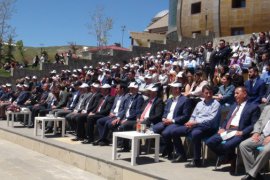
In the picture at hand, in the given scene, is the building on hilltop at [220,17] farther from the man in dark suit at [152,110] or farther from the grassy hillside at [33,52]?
the grassy hillside at [33,52]

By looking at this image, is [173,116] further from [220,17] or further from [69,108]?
[220,17]

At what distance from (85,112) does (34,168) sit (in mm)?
2958

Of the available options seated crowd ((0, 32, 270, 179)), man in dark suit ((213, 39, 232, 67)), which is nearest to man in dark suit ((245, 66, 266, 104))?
seated crowd ((0, 32, 270, 179))

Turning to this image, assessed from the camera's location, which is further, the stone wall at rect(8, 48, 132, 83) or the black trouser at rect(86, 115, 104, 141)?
the stone wall at rect(8, 48, 132, 83)

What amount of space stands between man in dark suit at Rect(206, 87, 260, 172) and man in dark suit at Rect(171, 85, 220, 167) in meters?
0.40

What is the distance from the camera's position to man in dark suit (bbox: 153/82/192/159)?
28.1ft

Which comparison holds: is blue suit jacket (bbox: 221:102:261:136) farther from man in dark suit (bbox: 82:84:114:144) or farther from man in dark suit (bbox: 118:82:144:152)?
man in dark suit (bbox: 82:84:114:144)

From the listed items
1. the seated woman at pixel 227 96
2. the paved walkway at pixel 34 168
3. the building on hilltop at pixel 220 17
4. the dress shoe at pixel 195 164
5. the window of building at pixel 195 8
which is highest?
the window of building at pixel 195 8

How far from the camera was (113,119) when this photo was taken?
10461 mm

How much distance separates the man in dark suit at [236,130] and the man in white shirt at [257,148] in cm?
21

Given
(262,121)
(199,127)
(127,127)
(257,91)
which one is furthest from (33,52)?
(262,121)

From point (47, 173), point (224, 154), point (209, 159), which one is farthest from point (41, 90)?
point (224, 154)

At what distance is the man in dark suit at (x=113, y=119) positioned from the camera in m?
10.4

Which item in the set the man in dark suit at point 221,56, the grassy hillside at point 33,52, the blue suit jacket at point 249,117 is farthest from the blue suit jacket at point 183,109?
the grassy hillside at point 33,52
